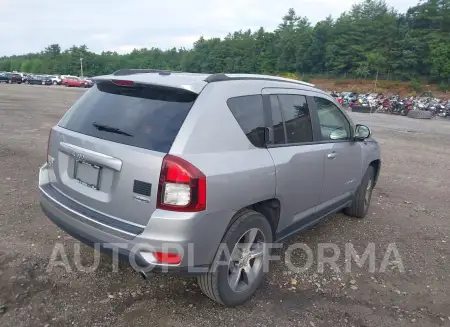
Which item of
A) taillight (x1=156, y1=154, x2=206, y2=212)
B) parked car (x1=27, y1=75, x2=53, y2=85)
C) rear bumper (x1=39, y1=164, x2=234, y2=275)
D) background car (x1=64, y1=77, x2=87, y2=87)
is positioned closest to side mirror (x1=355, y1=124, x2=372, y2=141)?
rear bumper (x1=39, y1=164, x2=234, y2=275)

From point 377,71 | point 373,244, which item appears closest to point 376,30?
point 377,71

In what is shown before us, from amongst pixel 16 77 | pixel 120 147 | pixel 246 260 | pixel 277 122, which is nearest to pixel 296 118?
pixel 277 122

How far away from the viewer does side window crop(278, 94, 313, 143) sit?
10.8 ft

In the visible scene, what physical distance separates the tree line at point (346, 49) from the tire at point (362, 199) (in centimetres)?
6213

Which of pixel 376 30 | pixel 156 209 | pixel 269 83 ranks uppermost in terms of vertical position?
pixel 376 30

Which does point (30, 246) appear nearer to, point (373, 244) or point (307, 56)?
point (373, 244)

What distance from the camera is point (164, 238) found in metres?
2.34

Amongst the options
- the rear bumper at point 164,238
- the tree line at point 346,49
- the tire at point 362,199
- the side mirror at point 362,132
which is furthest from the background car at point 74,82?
the rear bumper at point 164,238

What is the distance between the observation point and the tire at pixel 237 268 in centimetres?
266

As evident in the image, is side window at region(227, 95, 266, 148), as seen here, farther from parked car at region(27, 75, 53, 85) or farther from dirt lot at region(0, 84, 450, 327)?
parked car at region(27, 75, 53, 85)

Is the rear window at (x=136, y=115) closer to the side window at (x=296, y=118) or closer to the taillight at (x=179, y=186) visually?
the taillight at (x=179, y=186)

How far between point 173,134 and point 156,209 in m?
0.51

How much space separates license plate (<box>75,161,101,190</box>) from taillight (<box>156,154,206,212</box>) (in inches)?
22.5

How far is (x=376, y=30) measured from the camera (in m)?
72.2
